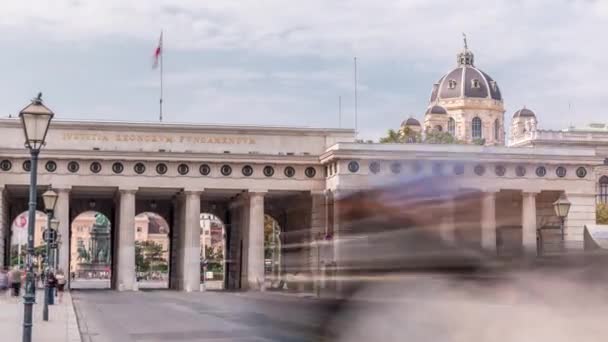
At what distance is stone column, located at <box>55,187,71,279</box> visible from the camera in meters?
67.8

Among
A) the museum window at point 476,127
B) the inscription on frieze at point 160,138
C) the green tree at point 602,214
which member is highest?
the museum window at point 476,127

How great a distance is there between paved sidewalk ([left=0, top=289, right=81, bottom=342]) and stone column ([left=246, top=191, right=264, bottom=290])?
27.8 metres

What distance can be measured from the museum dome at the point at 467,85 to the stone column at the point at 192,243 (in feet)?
365

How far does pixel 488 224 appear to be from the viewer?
1240cm

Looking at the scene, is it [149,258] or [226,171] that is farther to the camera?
[149,258]

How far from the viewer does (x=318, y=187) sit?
7094cm

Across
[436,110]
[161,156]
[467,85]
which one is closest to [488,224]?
[161,156]

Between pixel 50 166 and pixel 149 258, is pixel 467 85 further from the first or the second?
pixel 50 166

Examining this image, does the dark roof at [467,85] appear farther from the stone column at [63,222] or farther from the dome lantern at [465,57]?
the stone column at [63,222]

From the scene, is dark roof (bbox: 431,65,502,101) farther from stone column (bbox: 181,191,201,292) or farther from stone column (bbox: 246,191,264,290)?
stone column (bbox: 181,191,201,292)

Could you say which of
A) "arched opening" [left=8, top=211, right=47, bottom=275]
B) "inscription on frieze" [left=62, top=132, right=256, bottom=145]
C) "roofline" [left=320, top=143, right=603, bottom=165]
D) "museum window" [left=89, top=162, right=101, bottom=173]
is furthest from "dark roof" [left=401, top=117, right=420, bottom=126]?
"museum window" [left=89, top=162, right=101, bottom=173]

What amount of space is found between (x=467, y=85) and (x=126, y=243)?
382 ft

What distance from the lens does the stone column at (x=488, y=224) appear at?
1067 cm

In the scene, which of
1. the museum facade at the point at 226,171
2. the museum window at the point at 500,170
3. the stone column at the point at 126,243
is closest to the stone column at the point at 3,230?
the museum facade at the point at 226,171
